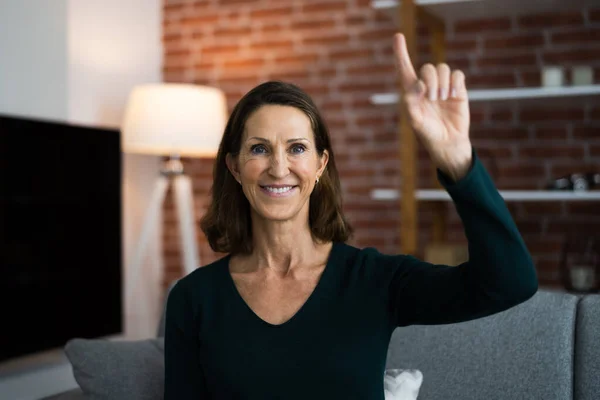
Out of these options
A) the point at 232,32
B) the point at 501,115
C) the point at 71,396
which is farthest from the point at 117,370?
the point at 232,32

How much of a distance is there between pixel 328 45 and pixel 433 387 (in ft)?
8.61

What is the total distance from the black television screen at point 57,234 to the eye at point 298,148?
200 cm

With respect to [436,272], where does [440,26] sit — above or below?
above

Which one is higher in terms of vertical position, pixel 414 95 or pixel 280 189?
pixel 414 95

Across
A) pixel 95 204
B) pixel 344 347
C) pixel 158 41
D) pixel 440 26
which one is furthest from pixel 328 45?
pixel 344 347

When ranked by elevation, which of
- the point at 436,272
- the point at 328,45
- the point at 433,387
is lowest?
the point at 433,387

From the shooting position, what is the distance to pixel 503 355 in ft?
6.27

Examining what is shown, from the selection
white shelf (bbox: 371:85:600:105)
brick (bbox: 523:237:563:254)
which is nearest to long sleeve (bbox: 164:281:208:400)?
white shelf (bbox: 371:85:600:105)

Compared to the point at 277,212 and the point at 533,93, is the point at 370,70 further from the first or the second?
the point at 277,212

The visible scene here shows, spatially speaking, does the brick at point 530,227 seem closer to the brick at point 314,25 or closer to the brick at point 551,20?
the brick at point 551,20

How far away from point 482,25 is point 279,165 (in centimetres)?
255

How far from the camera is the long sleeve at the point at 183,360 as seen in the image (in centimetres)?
168

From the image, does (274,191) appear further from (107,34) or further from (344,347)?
(107,34)

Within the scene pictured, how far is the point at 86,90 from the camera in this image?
4090 millimetres
